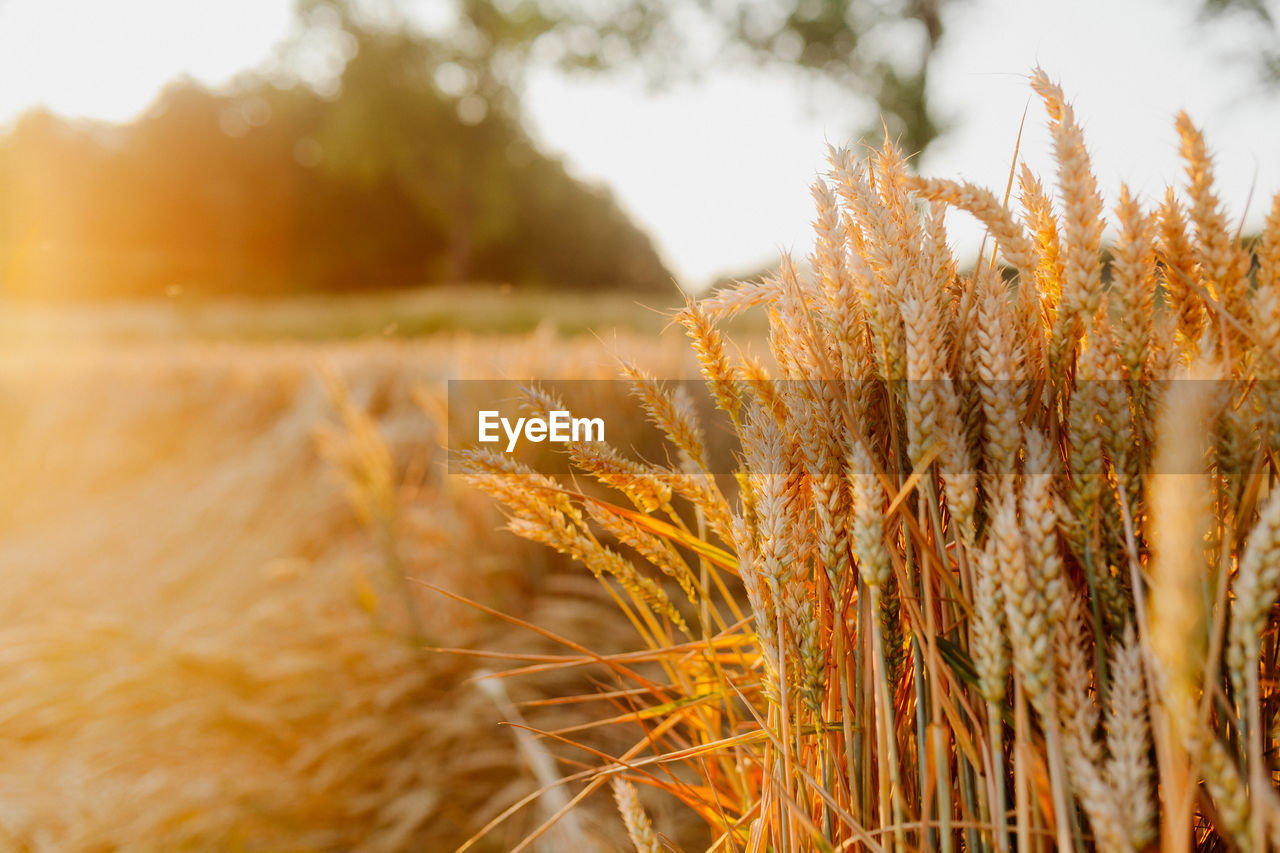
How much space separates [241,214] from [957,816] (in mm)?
22985

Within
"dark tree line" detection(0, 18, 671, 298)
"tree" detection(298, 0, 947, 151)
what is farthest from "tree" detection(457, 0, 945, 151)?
Result: "dark tree line" detection(0, 18, 671, 298)

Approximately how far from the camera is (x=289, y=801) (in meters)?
1.47

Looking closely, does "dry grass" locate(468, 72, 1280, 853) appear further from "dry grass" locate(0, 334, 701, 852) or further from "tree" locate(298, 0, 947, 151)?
"tree" locate(298, 0, 947, 151)

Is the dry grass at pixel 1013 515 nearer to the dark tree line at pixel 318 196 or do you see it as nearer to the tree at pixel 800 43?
the tree at pixel 800 43

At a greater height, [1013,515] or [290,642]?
[1013,515]

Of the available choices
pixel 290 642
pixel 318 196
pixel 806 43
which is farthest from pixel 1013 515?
pixel 318 196

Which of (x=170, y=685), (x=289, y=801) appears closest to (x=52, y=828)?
(x=170, y=685)

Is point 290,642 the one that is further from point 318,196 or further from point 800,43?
point 318,196

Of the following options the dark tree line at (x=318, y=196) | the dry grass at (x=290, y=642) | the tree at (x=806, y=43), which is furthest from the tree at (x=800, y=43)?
the dark tree line at (x=318, y=196)

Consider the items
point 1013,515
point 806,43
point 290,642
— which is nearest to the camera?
point 1013,515

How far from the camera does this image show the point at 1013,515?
0.38m

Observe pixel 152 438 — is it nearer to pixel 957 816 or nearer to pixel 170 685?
pixel 170 685

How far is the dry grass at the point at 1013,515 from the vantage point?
369 mm

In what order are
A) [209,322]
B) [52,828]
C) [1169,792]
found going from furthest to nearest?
[209,322]
[52,828]
[1169,792]
